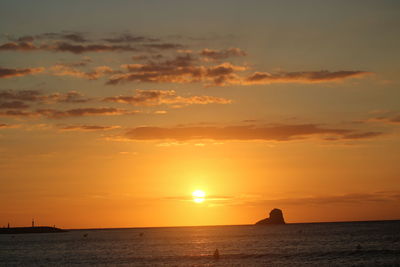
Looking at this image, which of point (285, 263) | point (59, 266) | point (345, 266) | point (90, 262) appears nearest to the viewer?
point (345, 266)

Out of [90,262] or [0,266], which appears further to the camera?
[90,262]

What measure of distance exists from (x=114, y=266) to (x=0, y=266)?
2104 centimetres

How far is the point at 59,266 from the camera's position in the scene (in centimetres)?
9750

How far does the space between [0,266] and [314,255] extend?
185 feet

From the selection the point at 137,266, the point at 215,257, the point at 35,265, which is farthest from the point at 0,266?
the point at 215,257

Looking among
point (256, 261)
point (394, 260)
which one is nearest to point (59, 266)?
point (256, 261)

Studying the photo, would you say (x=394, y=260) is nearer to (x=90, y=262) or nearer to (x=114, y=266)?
(x=114, y=266)

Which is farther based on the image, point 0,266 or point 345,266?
point 0,266

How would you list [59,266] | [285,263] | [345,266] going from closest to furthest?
1. [345,266]
2. [285,263]
3. [59,266]

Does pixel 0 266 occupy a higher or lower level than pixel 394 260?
higher

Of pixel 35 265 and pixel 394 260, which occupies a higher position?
pixel 35 265

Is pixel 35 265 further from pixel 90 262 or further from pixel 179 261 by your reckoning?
pixel 179 261

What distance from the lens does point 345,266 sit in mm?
82938

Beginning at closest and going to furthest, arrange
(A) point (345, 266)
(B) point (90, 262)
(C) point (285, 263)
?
1. (A) point (345, 266)
2. (C) point (285, 263)
3. (B) point (90, 262)
